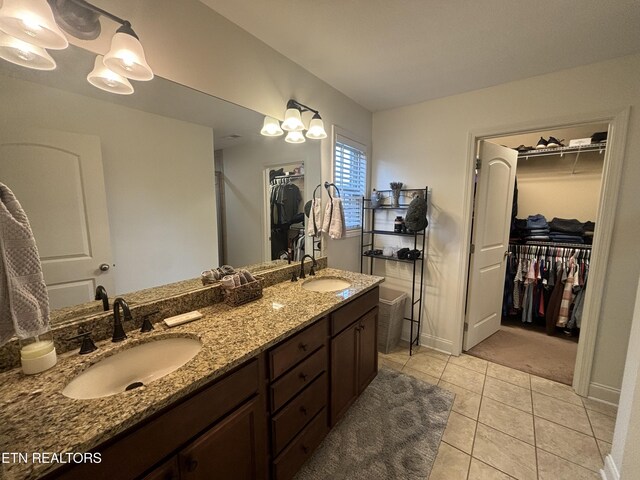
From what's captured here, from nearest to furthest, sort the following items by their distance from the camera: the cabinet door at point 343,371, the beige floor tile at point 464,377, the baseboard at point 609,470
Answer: the baseboard at point 609,470 → the cabinet door at point 343,371 → the beige floor tile at point 464,377

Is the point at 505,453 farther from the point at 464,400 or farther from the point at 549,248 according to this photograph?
the point at 549,248

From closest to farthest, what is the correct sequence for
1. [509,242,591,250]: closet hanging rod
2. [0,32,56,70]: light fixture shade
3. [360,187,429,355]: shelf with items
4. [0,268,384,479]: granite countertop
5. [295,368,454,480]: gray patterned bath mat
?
[0,268,384,479]: granite countertop < [0,32,56,70]: light fixture shade < [295,368,454,480]: gray patterned bath mat < [360,187,429,355]: shelf with items < [509,242,591,250]: closet hanging rod

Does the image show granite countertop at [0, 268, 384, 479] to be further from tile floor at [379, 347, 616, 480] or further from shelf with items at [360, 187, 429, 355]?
shelf with items at [360, 187, 429, 355]

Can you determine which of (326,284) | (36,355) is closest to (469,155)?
(326,284)

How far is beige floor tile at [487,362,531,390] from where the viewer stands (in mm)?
2116

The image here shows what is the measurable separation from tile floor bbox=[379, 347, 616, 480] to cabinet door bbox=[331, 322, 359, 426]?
1.84 feet

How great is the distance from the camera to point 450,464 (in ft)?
4.71

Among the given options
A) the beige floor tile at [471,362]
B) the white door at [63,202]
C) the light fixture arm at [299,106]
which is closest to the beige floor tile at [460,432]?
the beige floor tile at [471,362]

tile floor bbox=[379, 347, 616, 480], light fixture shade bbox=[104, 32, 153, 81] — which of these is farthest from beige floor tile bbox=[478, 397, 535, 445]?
light fixture shade bbox=[104, 32, 153, 81]

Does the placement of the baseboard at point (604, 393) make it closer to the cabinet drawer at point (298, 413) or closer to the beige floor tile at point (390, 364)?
the beige floor tile at point (390, 364)

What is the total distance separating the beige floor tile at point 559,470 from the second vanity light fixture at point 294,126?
7.91 ft

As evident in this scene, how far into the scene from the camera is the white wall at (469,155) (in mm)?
1726

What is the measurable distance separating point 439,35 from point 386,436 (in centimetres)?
244

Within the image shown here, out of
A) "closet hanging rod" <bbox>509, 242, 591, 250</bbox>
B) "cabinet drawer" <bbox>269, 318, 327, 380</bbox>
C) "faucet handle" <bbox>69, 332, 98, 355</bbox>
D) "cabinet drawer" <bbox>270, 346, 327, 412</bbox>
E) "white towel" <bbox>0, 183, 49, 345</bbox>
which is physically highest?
"white towel" <bbox>0, 183, 49, 345</bbox>
